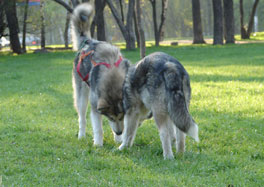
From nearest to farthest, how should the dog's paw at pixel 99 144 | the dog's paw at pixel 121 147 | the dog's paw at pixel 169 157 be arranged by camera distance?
the dog's paw at pixel 169 157 → the dog's paw at pixel 121 147 → the dog's paw at pixel 99 144

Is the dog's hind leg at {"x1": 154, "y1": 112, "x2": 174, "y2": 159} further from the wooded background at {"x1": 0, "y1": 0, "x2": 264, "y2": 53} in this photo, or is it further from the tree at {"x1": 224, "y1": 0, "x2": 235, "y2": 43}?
the tree at {"x1": 224, "y1": 0, "x2": 235, "y2": 43}

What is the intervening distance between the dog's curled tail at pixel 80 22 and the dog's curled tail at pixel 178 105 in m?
3.00

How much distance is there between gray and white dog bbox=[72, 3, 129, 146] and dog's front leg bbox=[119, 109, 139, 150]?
12 centimetres

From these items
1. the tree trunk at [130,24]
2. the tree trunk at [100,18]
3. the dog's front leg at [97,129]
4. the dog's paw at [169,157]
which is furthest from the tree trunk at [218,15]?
the dog's paw at [169,157]

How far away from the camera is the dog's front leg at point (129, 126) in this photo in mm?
5609

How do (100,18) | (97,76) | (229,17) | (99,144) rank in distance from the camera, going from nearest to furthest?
(97,76) → (99,144) → (100,18) → (229,17)

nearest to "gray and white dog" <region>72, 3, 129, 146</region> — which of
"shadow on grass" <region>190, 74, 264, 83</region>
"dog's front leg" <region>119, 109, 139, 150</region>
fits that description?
"dog's front leg" <region>119, 109, 139, 150</region>

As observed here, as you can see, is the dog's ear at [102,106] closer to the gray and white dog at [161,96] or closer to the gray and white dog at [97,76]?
the gray and white dog at [97,76]

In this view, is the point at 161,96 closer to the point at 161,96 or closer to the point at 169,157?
the point at 161,96

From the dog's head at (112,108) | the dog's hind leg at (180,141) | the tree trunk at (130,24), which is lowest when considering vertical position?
the dog's hind leg at (180,141)

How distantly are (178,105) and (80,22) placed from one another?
3356 millimetres

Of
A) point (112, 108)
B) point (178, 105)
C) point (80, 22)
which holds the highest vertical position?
point (80, 22)

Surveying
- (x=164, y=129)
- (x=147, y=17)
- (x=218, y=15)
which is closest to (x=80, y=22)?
(x=164, y=129)

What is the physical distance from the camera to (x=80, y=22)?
23.9ft
